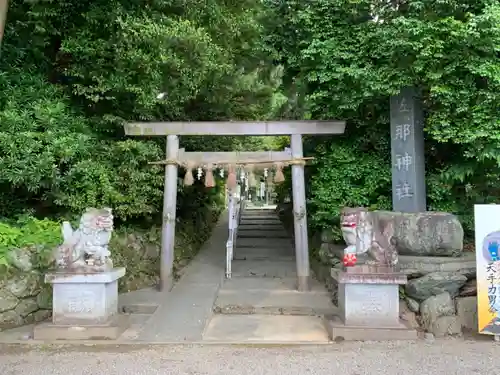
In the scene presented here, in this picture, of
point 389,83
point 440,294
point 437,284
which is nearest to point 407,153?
point 389,83

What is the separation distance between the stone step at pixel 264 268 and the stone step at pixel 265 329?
301 centimetres

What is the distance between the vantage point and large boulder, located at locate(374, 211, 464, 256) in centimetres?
707

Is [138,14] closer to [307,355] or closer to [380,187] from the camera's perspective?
[380,187]

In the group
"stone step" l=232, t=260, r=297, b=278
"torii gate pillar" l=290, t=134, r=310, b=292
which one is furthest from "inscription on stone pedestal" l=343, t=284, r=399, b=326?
"stone step" l=232, t=260, r=297, b=278

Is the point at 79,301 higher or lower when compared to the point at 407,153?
lower

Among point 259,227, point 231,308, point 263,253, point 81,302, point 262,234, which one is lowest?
point 231,308

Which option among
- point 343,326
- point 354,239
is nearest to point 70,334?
point 343,326

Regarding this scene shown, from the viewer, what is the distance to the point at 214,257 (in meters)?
12.1

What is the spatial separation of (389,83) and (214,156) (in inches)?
149

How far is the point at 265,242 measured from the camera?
1347 centimetres

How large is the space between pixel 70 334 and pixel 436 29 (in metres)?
7.29

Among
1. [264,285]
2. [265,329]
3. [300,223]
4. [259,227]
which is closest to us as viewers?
[265,329]

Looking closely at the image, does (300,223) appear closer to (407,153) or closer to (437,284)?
(407,153)

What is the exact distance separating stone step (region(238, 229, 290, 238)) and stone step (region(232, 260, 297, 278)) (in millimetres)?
2621
